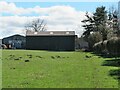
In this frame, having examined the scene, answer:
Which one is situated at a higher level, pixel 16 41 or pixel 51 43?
pixel 16 41

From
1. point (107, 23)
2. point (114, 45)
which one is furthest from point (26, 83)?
point (107, 23)

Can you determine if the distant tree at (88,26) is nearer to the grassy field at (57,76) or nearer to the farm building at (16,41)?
the farm building at (16,41)

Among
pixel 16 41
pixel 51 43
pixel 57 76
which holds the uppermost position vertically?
pixel 16 41

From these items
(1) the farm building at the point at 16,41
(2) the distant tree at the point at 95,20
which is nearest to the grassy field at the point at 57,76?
(2) the distant tree at the point at 95,20

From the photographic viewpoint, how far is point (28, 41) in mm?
111062

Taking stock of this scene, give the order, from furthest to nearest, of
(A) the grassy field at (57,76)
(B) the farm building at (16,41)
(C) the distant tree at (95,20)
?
1. (B) the farm building at (16,41)
2. (C) the distant tree at (95,20)
3. (A) the grassy field at (57,76)

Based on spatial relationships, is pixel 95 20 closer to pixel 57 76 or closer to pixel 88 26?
pixel 88 26

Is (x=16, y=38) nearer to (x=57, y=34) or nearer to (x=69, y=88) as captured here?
(x=57, y=34)

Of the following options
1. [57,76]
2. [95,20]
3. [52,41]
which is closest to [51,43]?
[52,41]

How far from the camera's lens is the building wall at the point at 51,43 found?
107 meters

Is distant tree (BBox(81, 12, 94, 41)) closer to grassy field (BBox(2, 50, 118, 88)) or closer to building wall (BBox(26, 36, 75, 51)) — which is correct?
building wall (BBox(26, 36, 75, 51))

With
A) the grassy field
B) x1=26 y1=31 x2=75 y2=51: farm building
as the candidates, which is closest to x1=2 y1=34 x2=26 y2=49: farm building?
x1=26 y1=31 x2=75 y2=51: farm building

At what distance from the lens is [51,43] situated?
10825 cm

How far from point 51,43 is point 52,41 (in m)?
1.05
